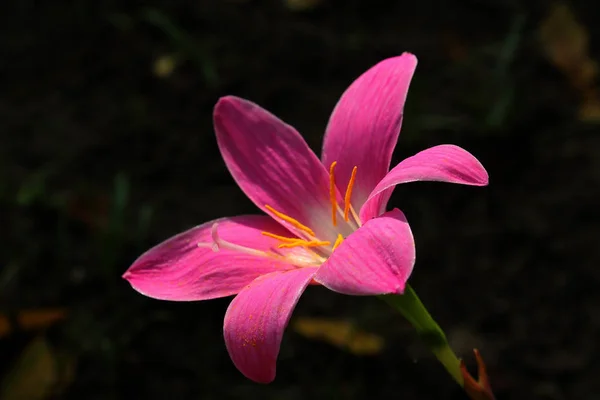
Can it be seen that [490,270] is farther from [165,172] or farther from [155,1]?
[155,1]

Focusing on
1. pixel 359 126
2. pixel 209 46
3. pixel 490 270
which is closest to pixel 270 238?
pixel 359 126

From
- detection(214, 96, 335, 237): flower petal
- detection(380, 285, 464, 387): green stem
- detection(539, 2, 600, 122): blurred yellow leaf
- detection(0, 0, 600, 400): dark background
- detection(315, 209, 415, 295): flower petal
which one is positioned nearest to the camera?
detection(315, 209, 415, 295): flower petal

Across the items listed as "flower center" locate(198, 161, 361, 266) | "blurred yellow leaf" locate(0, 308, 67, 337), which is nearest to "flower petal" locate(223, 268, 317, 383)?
"flower center" locate(198, 161, 361, 266)

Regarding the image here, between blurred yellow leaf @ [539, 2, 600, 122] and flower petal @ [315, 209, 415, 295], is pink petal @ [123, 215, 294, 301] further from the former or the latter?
blurred yellow leaf @ [539, 2, 600, 122]

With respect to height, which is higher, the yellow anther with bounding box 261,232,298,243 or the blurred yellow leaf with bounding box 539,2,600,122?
the blurred yellow leaf with bounding box 539,2,600,122

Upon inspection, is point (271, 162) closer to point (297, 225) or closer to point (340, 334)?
point (297, 225)

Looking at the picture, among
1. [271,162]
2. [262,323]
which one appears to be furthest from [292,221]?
[262,323]

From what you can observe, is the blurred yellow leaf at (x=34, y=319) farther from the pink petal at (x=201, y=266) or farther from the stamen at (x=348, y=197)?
the stamen at (x=348, y=197)
